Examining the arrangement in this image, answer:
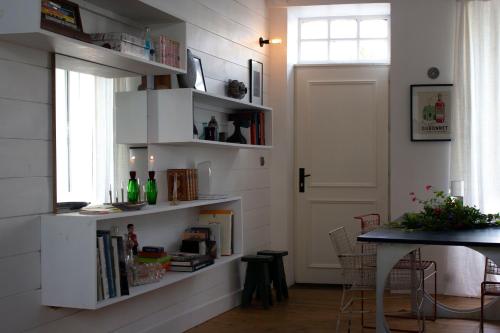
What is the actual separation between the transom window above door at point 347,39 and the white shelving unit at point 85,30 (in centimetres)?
292

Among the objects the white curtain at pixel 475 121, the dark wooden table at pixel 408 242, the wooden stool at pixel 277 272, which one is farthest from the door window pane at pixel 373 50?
the dark wooden table at pixel 408 242

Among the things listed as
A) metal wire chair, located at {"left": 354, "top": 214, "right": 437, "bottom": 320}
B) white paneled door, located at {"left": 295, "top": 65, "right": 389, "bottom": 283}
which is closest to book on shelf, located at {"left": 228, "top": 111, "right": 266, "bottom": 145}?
metal wire chair, located at {"left": 354, "top": 214, "right": 437, "bottom": 320}

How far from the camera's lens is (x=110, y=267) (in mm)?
3396

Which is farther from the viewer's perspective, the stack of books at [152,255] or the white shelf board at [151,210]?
the stack of books at [152,255]

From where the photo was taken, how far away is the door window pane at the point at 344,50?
6.76 m

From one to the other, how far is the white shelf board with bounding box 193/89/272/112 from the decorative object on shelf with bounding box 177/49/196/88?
9cm

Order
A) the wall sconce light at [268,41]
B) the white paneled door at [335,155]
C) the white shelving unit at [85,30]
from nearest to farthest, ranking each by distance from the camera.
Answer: the white shelving unit at [85,30], the wall sconce light at [268,41], the white paneled door at [335,155]

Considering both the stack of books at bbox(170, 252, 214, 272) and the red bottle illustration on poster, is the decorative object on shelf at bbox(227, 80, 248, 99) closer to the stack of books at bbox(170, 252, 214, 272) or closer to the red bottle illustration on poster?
the stack of books at bbox(170, 252, 214, 272)

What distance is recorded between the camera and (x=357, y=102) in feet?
21.9

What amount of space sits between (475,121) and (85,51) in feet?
13.3

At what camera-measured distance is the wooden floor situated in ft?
16.3

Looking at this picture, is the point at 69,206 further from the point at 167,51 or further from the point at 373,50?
the point at 373,50

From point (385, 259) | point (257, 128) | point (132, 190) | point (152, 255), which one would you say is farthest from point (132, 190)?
point (257, 128)

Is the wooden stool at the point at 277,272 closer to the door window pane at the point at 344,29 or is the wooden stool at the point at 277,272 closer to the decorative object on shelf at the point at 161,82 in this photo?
the decorative object on shelf at the point at 161,82
